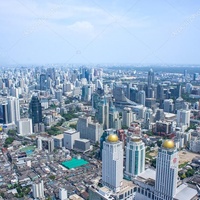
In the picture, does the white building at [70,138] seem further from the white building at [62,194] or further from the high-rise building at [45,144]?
the white building at [62,194]

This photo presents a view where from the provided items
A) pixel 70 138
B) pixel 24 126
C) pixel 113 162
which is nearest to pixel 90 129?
pixel 70 138

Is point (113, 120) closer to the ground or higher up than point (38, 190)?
higher up

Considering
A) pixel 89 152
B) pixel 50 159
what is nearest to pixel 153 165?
pixel 89 152

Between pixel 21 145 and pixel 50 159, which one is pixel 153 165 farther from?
pixel 21 145

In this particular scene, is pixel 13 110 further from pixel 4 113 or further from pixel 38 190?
pixel 38 190

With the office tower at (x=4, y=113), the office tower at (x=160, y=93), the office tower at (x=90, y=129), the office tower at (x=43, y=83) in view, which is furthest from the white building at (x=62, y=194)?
the office tower at (x=43, y=83)

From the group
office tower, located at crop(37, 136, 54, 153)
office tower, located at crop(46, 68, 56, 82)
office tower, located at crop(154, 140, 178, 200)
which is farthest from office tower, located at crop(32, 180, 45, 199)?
office tower, located at crop(46, 68, 56, 82)
